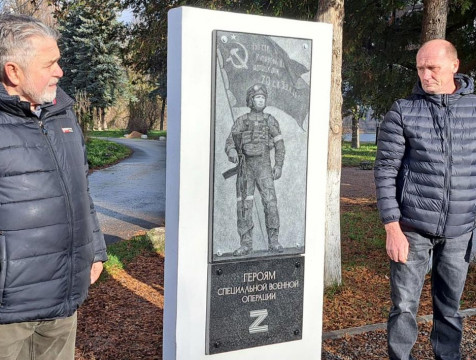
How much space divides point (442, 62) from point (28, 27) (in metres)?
2.16

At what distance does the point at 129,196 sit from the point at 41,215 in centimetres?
1193

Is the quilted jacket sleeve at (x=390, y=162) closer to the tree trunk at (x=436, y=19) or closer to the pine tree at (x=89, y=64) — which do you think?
the tree trunk at (x=436, y=19)

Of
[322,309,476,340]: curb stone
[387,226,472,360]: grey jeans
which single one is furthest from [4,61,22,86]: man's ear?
[322,309,476,340]: curb stone

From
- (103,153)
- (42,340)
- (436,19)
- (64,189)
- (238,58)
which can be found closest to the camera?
(64,189)

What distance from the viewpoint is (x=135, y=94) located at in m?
39.4

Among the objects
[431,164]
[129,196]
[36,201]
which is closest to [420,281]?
[431,164]

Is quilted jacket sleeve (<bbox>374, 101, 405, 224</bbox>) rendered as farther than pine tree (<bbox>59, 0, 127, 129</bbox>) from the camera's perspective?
No

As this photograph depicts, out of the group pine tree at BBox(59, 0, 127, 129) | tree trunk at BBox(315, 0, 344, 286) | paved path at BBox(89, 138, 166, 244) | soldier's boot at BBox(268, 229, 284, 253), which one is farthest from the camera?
pine tree at BBox(59, 0, 127, 129)

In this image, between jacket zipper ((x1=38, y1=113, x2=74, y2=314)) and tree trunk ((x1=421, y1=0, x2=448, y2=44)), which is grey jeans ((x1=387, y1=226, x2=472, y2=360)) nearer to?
jacket zipper ((x1=38, y1=113, x2=74, y2=314))

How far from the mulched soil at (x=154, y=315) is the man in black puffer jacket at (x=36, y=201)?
6.33ft

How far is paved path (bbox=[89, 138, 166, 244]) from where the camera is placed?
10281 millimetres

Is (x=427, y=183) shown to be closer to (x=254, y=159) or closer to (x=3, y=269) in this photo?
(x=254, y=159)

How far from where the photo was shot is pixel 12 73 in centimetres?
231

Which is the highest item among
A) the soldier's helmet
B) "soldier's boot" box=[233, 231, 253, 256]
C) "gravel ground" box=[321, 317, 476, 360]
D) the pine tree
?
the pine tree
